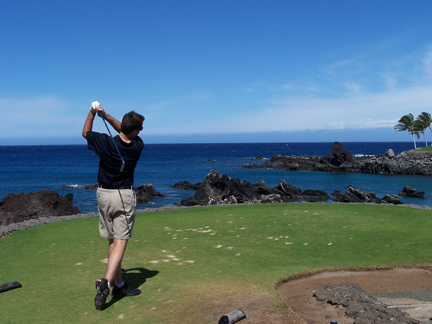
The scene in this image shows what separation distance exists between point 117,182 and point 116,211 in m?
0.37

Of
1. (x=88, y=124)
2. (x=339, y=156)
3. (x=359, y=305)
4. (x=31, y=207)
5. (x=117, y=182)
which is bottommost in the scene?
(x=31, y=207)

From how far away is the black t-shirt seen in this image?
473cm

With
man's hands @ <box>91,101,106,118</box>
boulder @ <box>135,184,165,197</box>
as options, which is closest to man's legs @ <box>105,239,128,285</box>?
man's hands @ <box>91,101,106,118</box>

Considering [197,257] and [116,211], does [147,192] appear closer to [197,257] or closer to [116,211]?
[197,257]

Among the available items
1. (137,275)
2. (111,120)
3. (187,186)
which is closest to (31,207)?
(137,275)

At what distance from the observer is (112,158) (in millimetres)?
4738

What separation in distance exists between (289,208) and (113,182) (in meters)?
8.26

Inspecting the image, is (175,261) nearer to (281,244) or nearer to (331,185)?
(281,244)

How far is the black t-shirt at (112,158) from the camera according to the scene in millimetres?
4727

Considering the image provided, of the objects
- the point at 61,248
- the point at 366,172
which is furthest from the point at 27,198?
the point at 366,172

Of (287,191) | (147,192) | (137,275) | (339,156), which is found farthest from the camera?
(339,156)

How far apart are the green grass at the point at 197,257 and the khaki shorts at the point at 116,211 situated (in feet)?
2.94

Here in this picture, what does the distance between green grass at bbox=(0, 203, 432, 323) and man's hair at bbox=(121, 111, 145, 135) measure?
2.20m

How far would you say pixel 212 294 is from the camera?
4980 mm
